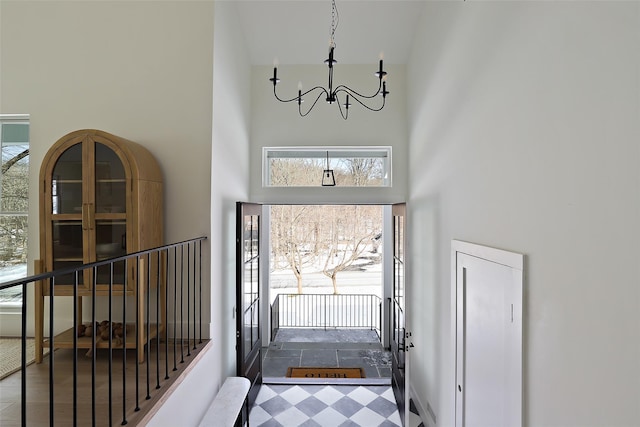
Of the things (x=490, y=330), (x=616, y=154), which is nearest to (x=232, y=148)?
(x=490, y=330)

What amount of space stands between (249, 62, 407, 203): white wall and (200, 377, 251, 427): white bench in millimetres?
2035

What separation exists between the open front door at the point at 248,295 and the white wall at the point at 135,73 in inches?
22.3

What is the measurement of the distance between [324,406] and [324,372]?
40.5 inches

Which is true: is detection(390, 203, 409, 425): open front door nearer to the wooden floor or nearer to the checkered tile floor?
the checkered tile floor

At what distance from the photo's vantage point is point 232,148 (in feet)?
10.9

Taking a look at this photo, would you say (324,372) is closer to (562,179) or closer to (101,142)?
(101,142)

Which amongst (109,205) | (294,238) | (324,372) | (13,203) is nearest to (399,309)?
(324,372)

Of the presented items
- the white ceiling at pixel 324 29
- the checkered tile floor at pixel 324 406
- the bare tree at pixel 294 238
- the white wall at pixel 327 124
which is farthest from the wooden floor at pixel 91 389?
the bare tree at pixel 294 238

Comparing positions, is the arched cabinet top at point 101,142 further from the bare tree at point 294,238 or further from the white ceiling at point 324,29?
the bare tree at point 294,238

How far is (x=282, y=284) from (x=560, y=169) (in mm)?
7389

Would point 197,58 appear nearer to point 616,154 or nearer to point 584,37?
point 584,37

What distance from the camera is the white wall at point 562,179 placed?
98cm

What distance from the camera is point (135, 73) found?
2.76 m

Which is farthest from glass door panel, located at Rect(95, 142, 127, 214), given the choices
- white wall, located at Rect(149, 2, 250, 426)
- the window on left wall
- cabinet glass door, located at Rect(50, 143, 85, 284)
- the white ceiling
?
the white ceiling
